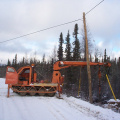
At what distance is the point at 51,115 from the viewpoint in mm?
6922

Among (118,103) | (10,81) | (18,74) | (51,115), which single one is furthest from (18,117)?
(118,103)

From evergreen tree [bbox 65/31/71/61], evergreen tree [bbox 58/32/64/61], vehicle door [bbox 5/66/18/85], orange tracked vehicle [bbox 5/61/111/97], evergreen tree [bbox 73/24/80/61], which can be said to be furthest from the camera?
evergreen tree [bbox 58/32/64/61]

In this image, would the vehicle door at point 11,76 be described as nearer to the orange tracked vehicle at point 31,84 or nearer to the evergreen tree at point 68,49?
the orange tracked vehicle at point 31,84

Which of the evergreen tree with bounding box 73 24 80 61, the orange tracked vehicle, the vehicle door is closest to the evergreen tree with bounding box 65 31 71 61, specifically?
the evergreen tree with bounding box 73 24 80 61

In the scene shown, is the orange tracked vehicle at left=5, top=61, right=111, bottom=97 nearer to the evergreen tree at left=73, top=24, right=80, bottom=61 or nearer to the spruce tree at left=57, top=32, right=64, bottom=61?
the evergreen tree at left=73, top=24, right=80, bottom=61

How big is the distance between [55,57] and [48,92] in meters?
34.2

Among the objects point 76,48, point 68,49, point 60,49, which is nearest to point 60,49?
point 60,49

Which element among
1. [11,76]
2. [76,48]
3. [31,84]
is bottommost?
[31,84]

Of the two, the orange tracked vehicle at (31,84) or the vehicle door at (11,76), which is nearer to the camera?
the vehicle door at (11,76)

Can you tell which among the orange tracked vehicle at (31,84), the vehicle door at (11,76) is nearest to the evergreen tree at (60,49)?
the orange tracked vehicle at (31,84)

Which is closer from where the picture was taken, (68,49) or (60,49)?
(68,49)

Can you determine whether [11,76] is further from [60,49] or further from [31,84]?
[60,49]

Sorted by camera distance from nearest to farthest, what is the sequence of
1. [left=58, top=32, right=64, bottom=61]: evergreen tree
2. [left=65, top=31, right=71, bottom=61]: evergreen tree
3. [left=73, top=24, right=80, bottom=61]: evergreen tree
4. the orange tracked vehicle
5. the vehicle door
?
the vehicle door < the orange tracked vehicle < [left=73, top=24, right=80, bottom=61]: evergreen tree < [left=65, top=31, right=71, bottom=61]: evergreen tree < [left=58, top=32, right=64, bottom=61]: evergreen tree

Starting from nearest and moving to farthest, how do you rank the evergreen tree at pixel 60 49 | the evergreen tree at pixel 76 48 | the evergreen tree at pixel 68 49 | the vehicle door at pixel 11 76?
1. the vehicle door at pixel 11 76
2. the evergreen tree at pixel 76 48
3. the evergreen tree at pixel 68 49
4. the evergreen tree at pixel 60 49
